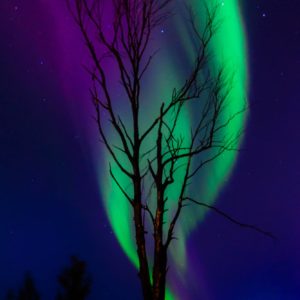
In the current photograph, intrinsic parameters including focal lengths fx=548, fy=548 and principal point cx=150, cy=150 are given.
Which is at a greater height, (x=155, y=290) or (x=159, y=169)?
(x=159, y=169)

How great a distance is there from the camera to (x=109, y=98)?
22.3 ft

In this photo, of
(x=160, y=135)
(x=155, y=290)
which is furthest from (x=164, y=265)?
(x=160, y=135)

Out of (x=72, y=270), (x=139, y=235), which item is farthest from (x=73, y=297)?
(x=139, y=235)

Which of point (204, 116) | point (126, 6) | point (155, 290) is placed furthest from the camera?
point (204, 116)

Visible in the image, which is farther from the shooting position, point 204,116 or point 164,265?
point 204,116

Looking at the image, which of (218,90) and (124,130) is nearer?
(124,130)

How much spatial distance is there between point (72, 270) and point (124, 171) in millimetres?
15733

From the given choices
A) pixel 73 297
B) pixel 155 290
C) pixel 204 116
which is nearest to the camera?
pixel 155 290

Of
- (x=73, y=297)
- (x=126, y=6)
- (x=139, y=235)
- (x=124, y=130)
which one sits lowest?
(x=139, y=235)

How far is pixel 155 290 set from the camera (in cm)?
627

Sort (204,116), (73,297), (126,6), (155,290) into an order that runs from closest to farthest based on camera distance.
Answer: (155,290)
(126,6)
(204,116)
(73,297)

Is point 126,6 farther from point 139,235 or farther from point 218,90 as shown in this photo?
point 139,235

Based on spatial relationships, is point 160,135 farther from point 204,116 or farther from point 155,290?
point 155,290

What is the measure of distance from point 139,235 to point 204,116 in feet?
5.95
